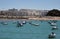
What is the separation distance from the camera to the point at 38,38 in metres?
42.5

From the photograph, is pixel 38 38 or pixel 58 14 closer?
pixel 38 38

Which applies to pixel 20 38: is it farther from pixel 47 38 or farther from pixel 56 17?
pixel 56 17

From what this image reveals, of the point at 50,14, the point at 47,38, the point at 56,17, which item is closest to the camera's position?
the point at 47,38

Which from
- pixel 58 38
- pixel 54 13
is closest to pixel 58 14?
pixel 54 13

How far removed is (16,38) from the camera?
4306 centimetres

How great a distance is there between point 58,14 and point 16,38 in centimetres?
10698

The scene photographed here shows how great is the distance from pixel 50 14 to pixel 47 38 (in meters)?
110

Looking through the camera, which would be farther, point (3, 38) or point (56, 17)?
point (56, 17)

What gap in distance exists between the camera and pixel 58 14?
148250mm

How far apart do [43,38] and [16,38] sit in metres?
4.52

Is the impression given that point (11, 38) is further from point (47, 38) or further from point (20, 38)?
point (47, 38)

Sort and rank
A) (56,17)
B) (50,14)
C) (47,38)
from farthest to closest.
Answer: (50,14), (56,17), (47,38)

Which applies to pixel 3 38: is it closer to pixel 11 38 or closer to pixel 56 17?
pixel 11 38

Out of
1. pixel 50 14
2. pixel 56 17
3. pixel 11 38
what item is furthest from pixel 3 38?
pixel 50 14
